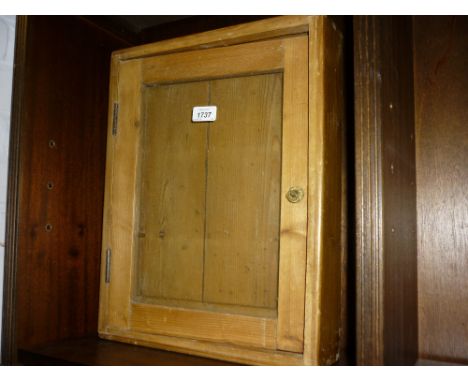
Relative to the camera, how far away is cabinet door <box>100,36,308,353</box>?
1.18 meters

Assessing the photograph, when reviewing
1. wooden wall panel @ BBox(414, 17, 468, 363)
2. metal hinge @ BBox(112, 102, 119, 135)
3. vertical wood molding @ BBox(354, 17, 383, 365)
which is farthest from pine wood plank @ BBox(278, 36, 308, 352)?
metal hinge @ BBox(112, 102, 119, 135)

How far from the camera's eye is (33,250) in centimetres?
133

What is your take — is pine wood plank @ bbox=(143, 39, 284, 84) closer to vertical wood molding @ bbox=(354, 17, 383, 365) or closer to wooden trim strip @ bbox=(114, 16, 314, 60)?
wooden trim strip @ bbox=(114, 16, 314, 60)

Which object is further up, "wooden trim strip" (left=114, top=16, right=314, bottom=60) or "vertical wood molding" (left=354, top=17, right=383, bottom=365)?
"wooden trim strip" (left=114, top=16, right=314, bottom=60)

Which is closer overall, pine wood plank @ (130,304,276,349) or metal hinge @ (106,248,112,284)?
pine wood plank @ (130,304,276,349)

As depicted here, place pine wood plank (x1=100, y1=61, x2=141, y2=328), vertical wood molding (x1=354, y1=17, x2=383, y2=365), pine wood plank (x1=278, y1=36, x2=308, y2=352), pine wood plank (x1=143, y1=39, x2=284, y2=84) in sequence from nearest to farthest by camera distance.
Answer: vertical wood molding (x1=354, y1=17, x2=383, y2=365)
pine wood plank (x1=278, y1=36, x2=308, y2=352)
pine wood plank (x1=143, y1=39, x2=284, y2=84)
pine wood plank (x1=100, y1=61, x2=141, y2=328)

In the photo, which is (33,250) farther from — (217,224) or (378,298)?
(378,298)

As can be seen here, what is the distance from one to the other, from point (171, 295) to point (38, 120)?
0.64 metres

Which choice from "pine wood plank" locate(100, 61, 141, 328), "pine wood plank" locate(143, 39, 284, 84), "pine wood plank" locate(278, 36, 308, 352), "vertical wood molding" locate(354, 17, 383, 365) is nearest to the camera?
"vertical wood molding" locate(354, 17, 383, 365)

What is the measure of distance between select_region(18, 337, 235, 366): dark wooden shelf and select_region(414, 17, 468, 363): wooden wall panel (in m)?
0.62

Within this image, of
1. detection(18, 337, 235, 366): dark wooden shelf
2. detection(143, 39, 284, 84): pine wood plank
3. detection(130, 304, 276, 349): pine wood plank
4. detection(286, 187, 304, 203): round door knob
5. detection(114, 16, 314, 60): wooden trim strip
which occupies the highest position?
detection(114, 16, 314, 60): wooden trim strip

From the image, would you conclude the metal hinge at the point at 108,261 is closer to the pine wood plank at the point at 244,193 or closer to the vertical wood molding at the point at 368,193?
the pine wood plank at the point at 244,193

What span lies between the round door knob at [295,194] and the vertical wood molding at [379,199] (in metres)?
0.17
